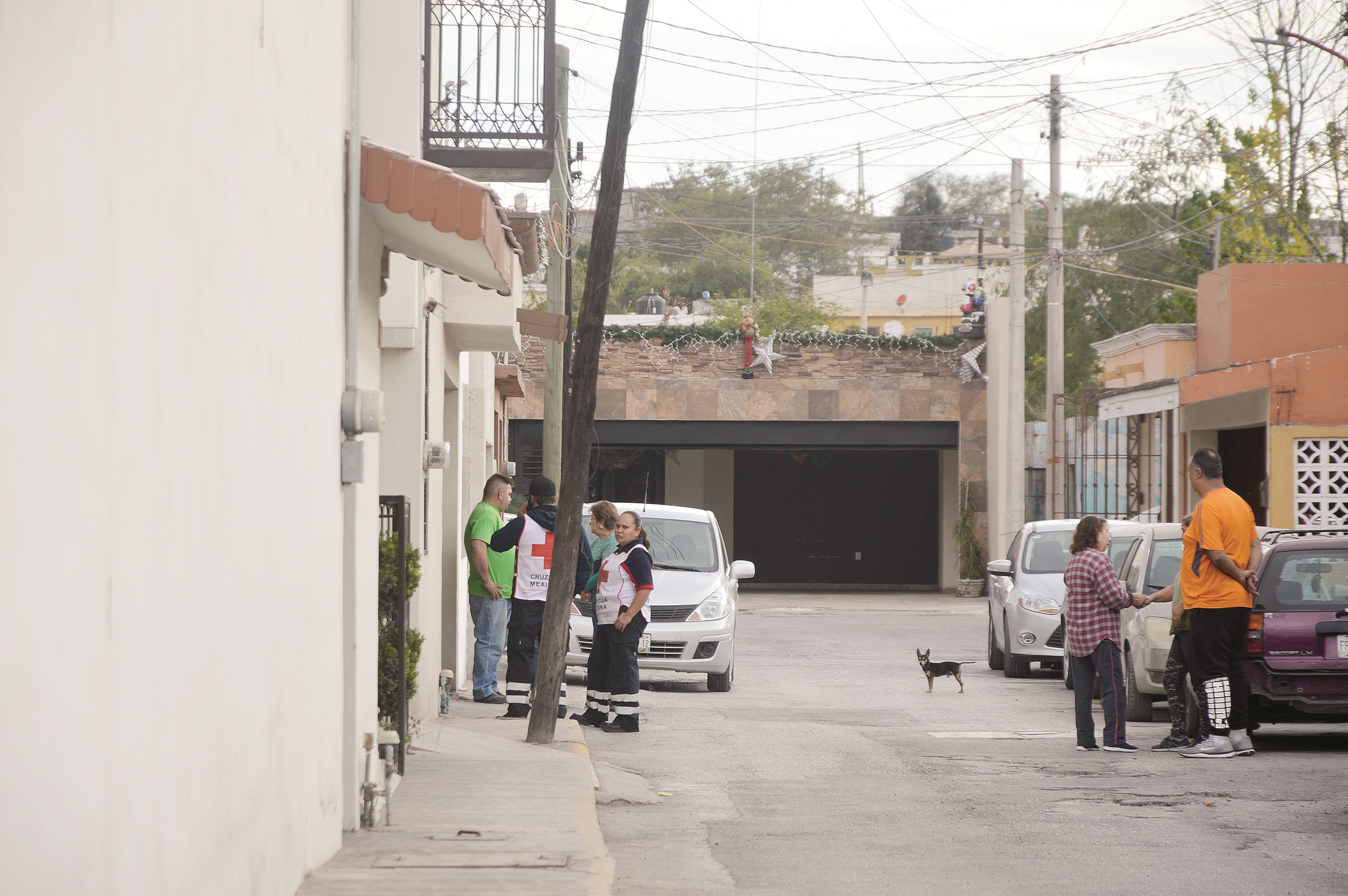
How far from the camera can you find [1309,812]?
322 inches

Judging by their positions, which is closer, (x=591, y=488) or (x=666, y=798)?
(x=666, y=798)

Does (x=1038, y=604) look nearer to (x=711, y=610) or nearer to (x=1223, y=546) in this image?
(x=711, y=610)

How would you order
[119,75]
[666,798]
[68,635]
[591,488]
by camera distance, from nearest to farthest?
1. [68,635]
2. [119,75]
3. [666,798]
4. [591,488]

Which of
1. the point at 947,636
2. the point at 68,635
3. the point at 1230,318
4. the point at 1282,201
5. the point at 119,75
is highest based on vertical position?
the point at 1282,201

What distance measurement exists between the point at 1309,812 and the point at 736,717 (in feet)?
18.0

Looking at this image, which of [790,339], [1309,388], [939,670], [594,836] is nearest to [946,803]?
[594,836]

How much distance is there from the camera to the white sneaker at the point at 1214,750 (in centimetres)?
1015

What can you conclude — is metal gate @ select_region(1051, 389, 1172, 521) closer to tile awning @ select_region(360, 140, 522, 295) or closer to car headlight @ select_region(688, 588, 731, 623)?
car headlight @ select_region(688, 588, 731, 623)

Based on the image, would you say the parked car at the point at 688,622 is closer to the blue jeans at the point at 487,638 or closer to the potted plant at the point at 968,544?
the blue jeans at the point at 487,638

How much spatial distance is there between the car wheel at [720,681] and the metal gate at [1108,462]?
41.2ft

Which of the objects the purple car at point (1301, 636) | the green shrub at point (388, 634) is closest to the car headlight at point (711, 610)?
the purple car at point (1301, 636)

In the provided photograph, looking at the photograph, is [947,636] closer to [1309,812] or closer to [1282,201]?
[1282,201]

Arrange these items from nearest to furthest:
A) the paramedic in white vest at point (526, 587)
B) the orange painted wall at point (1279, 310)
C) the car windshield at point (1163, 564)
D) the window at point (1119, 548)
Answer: the paramedic in white vest at point (526, 587)
the car windshield at point (1163, 564)
the window at point (1119, 548)
the orange painted wall at point (1279, 310)

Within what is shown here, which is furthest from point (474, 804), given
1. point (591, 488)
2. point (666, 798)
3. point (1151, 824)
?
point (591, 488)
